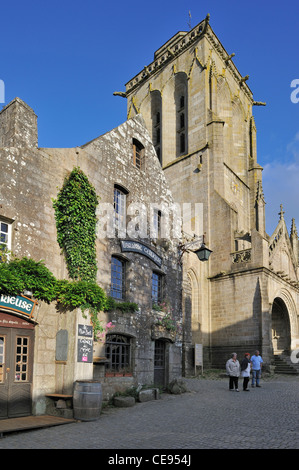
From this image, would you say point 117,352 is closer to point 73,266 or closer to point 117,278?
point 117,278

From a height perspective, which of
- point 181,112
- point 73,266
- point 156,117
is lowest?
point 73,266

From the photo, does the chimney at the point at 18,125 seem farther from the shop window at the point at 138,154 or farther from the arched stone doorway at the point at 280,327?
the arched stone doorway at the point at 280,327

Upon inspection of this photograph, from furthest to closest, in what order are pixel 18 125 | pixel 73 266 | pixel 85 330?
pixel 73 266 < pixel 18 125 < pixel 85 330

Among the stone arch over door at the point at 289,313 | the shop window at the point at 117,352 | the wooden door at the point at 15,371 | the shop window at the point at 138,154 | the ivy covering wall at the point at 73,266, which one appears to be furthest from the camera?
the stone arch over door at the point at 289,313

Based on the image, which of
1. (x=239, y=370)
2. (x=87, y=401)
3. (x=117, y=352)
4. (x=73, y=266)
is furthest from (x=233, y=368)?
(x=73, y=266)

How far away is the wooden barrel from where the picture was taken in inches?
376

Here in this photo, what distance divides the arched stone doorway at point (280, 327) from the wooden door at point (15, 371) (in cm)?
1969

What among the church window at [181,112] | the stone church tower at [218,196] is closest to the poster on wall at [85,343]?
the stone church tower at [218,196]

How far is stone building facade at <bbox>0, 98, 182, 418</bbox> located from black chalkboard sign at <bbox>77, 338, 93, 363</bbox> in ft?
0.08

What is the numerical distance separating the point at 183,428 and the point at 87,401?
7.63ft

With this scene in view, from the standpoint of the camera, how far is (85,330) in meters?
10.8

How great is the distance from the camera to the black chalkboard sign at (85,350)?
10523 mm

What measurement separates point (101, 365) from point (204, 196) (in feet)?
58.3
